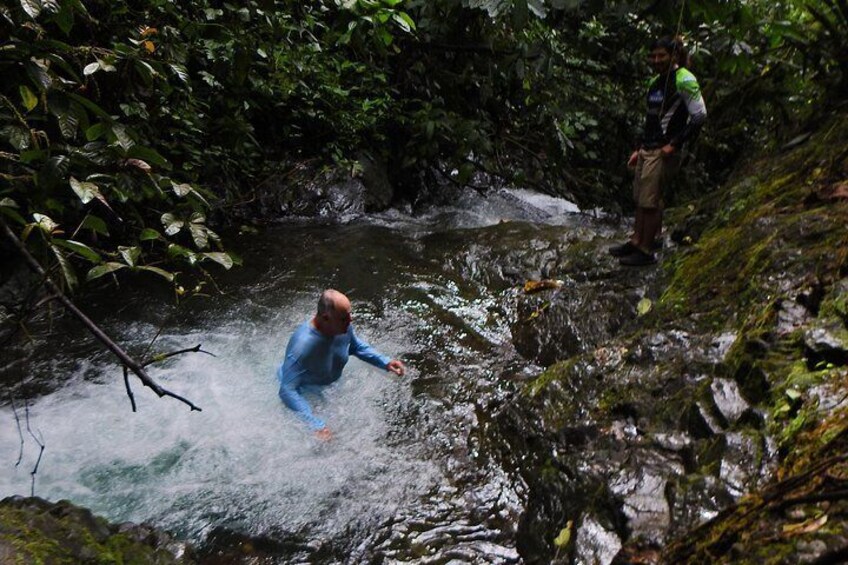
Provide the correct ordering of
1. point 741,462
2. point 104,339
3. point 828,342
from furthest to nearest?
point 828,342
point 741,462
point 104,339

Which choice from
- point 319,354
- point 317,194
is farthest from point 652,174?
point 317,194

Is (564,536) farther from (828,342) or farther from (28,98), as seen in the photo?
(28,98)

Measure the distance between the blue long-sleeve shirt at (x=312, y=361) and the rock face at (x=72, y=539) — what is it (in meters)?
1.32

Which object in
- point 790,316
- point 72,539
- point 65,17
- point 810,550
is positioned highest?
point 65,17

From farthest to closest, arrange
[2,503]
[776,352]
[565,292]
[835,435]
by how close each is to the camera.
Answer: [565,292], [776,352], [2,503], [835,435]

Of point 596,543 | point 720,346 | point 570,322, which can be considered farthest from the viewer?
point 570,322

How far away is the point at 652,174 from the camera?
18.6 feet

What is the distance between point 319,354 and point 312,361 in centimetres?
8

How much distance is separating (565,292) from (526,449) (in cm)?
240

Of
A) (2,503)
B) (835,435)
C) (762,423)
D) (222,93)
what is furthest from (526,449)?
(222,93)

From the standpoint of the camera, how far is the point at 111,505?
11.8 feet

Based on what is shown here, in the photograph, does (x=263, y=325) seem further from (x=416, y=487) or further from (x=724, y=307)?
(x=724, y=307)

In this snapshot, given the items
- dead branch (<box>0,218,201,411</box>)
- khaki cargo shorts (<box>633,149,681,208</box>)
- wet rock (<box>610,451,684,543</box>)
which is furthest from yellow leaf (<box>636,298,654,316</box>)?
dead branch (<box>0,218,201,411</box>)

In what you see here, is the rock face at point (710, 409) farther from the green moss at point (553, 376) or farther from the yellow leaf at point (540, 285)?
the yellow leaf at point (540, 285)
